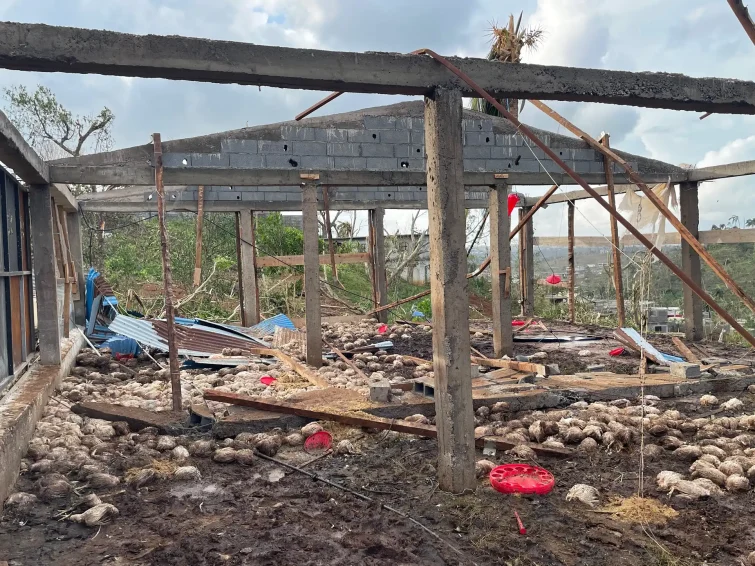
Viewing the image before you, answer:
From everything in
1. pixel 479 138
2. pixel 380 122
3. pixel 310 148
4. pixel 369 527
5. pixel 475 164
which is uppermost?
pixel 380 122

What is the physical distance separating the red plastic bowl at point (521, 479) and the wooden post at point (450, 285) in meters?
0.22

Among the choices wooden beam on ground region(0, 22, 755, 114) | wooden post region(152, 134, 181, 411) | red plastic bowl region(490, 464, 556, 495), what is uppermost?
wooden beam on ground region(0, 22, 755, 114)

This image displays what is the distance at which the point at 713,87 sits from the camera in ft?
12.3

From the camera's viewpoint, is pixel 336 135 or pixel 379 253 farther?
pixel 379 253

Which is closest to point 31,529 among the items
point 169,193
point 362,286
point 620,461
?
point 620,461

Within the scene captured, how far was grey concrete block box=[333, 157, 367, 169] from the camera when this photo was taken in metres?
8.63

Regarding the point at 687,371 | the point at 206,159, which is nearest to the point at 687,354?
the point at 687,371

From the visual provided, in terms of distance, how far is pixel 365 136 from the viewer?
8.84 m

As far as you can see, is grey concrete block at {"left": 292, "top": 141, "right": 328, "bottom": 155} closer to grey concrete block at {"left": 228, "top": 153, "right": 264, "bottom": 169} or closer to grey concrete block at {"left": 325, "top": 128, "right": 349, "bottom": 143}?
grey concrete block at {"left": 325, "top": 128, "right": 349, "bottom": 143}

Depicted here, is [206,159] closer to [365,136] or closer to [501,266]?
[365,136]

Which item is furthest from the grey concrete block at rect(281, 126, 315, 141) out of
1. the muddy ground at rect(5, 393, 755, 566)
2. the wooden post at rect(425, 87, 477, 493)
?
the muddy ground at rect(5, 393, 755, 566)

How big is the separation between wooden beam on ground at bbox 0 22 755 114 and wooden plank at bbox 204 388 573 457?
8.02ft

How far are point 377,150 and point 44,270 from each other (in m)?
4.69

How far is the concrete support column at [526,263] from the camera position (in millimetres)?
12672
